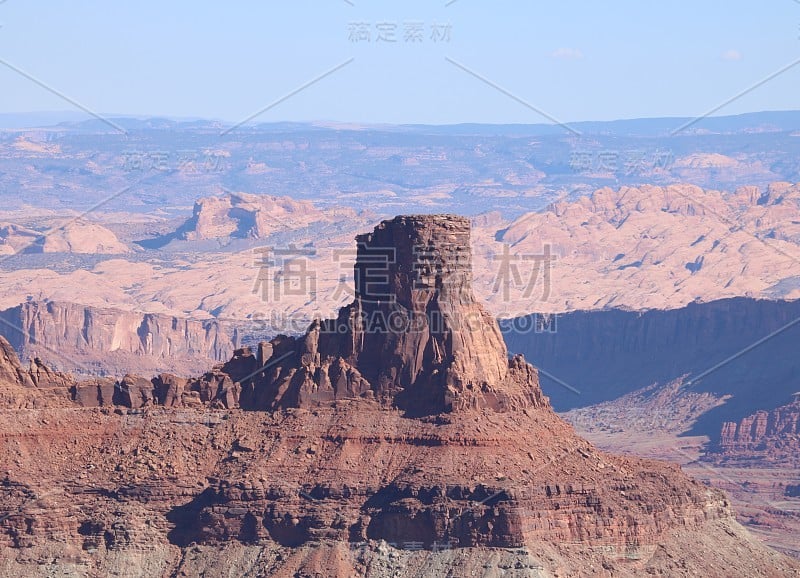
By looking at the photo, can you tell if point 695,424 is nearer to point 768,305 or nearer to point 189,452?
point 768,305

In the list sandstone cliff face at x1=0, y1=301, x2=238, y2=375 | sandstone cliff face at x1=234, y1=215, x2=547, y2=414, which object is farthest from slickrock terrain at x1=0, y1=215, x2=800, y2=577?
sandstone cliff face at x1=0, y1=301, x2=238, y2=375

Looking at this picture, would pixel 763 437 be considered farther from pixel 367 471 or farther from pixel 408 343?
pixel 367 471

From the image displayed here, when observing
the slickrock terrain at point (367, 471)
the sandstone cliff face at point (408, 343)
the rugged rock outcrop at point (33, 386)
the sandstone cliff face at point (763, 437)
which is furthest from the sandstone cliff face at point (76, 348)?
the slickrock terrain at point (367, 471)

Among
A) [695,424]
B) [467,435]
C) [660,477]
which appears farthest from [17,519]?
[695,424]

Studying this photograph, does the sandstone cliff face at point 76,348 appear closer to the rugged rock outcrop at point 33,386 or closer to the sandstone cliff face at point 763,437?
the sandstone cliff face at point 763,437

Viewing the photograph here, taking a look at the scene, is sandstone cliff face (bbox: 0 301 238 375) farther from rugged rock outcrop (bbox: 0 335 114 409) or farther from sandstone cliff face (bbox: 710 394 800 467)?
rugged rock outcrop (bbox: 0 335 114 409)

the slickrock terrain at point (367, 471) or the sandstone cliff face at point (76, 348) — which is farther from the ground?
the slickrock terrain at point (367, 471)

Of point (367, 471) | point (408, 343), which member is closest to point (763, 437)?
point (408, 343)

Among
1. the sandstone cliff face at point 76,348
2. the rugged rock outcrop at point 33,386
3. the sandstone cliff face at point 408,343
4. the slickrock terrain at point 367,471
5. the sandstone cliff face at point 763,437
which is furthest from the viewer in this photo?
the sandstone cliff face at point 76,348

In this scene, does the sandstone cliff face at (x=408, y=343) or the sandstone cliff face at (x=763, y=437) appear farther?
the sandstone cliff face at (x=763, y=437)

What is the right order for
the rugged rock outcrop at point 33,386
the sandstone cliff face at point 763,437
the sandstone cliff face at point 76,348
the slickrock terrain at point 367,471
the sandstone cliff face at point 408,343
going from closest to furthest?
1. the slickrock terrain at point 367,471
2. the rugged rock outcrop at point 33,386
3. the sandstone cliff face at point 408,343
4. the sandstone cliff face at point 763,437
5. the sandstone cliff face at point 76,348

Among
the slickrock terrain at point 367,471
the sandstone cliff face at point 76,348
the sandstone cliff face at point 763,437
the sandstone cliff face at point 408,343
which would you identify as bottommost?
the sandstone cliff face at point 763,437
